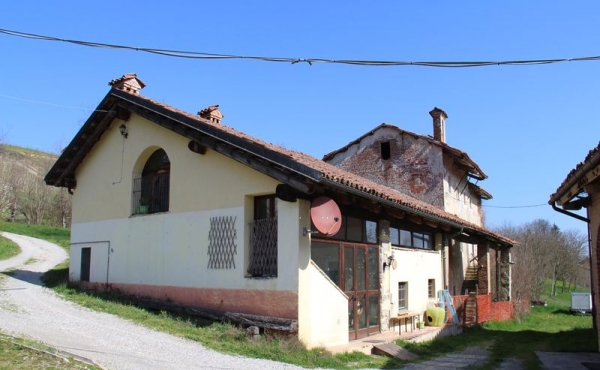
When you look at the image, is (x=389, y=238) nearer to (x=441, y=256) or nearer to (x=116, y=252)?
(x=441, y=256)

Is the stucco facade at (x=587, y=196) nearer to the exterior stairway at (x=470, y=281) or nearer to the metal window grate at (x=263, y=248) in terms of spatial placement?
the metal window grate at (x=263, y=248)

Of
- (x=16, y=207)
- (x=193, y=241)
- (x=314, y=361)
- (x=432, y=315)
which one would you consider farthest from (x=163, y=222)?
(x=16, y=207)

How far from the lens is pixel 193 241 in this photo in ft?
39.2

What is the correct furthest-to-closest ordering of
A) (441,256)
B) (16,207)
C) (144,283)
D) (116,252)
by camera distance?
(16,207), (441,256), (116,252), (144,283)

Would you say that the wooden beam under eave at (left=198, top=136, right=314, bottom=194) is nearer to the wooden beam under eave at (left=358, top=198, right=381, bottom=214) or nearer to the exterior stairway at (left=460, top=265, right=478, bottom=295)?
the wooden beam under eave at (left=358, top=198, right=381, bottom=214)

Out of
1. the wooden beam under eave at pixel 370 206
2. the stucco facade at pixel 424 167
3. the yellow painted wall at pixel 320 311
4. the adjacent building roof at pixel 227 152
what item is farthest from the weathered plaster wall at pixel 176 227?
the stucco facade at pixel 424 167

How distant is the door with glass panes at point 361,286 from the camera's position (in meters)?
11.4

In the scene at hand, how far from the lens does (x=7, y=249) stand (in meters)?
23.2

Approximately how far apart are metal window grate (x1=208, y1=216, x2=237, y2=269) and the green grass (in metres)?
14.1

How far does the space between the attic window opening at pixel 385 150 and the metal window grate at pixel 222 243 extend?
13707mm

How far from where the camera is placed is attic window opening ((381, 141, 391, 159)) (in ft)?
78.1

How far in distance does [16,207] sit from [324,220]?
40262 mm

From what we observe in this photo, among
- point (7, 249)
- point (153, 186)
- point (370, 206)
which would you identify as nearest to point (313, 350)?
point (370, 206)

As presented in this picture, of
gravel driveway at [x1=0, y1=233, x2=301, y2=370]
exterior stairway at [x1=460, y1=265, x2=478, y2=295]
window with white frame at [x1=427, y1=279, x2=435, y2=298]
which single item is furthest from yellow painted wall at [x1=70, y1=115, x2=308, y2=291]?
exterior stairway at [x1=460, y1=265, x2=478, y2=295]
